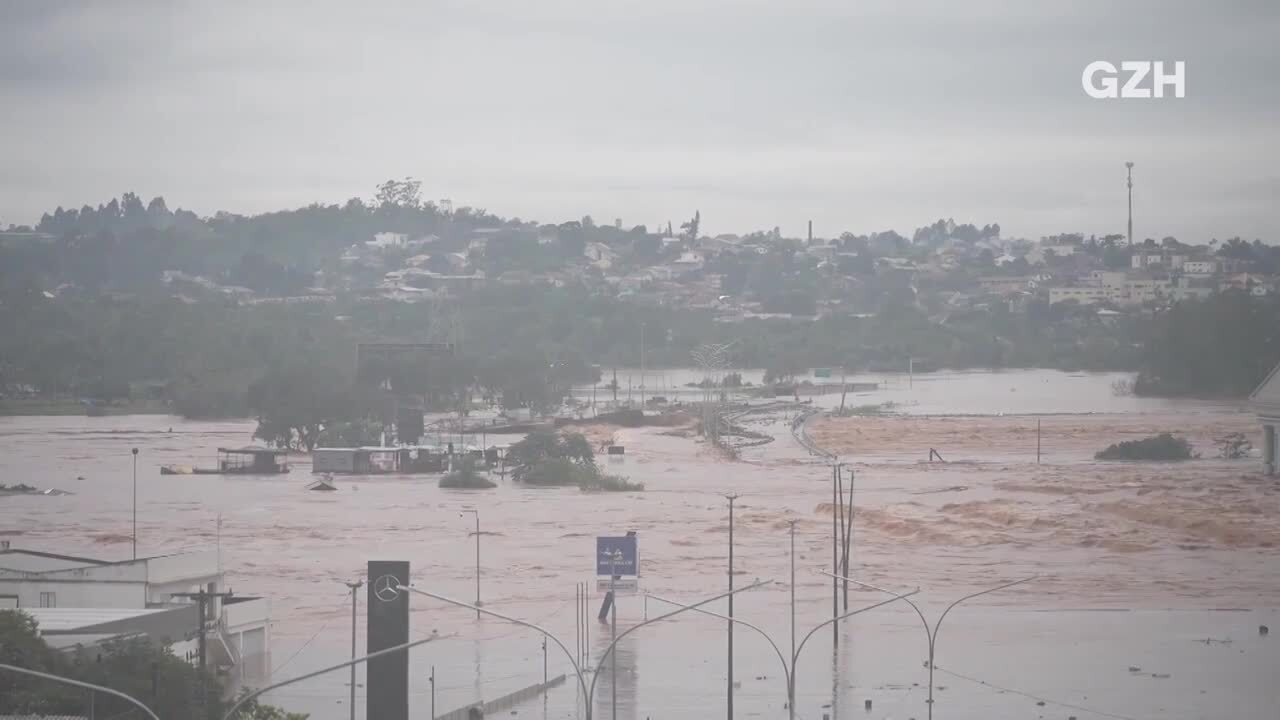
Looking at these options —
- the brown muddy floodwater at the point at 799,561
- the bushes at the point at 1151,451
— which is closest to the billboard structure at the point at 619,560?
the brown muddy floodwater at the point at 799,561

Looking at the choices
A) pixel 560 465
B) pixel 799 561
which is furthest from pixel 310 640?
pixel 560 465

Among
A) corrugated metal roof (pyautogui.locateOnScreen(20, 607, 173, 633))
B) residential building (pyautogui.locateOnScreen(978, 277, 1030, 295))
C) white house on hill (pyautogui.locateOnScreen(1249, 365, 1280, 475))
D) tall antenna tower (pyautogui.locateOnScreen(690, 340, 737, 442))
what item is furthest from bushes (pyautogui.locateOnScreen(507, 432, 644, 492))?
residential building (pyautogui.locateOnScreen(978, 277, 1030, 295))

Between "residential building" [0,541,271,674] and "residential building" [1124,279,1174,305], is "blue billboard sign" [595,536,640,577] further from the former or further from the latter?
"residential building" [1124,279,1174,305]

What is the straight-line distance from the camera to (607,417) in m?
60.8

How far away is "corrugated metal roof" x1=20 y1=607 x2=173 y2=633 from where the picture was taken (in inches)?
639

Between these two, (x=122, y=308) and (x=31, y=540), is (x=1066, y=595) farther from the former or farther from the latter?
(x=122, y=308)

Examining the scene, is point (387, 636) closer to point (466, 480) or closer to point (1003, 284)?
point (466, 480)

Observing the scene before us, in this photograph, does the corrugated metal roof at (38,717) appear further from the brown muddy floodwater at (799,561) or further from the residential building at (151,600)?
the residential building at (151,600)

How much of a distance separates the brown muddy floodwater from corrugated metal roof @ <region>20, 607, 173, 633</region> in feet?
5.13

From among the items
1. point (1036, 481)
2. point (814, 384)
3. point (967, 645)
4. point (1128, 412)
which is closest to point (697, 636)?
point (967, 645)

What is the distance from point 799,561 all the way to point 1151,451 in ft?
74.3

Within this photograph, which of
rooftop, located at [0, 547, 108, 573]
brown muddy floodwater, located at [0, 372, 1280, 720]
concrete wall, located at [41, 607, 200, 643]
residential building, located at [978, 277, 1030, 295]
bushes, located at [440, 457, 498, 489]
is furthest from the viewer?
residential building, located at [978, 277, 1030, 295]

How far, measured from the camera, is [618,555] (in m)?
20.7

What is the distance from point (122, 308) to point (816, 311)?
53518 mm
